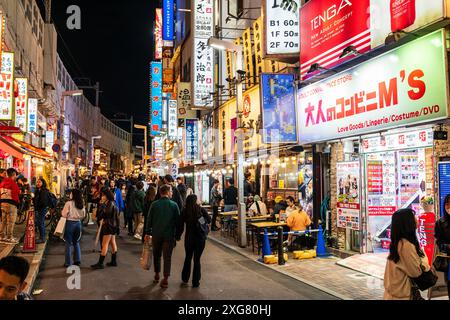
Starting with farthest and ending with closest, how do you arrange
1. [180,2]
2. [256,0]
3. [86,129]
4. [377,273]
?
1. [86,129]
2. [180,2]
3. [256,0]
4. [377,273]

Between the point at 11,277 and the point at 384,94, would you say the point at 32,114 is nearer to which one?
Result: the point at 384,94

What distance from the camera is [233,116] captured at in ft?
70.8

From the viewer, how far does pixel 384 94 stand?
30.6ft

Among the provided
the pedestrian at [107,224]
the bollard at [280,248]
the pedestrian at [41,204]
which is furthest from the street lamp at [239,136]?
the pedestrian at [41,204]

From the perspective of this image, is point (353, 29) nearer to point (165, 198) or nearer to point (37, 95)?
point (165, 198)

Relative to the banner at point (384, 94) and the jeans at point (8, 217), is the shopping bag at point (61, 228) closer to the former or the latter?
the jeans at point (8, 217)

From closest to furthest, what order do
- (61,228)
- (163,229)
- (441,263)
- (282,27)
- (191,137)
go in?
(441,263)
(163,229)
(61,228)
(282,27)
(191,137)

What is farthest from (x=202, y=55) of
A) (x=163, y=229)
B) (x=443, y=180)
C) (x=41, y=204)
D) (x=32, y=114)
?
(x=443, y=180)

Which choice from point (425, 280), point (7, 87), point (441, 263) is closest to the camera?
point (425, 280)

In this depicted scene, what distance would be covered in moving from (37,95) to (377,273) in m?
25.5

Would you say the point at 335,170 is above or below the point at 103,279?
above

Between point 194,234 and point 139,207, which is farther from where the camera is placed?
point 139,207

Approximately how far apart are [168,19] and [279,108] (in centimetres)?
3263

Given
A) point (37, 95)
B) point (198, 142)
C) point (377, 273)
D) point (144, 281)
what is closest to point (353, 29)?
point (377, 273)
